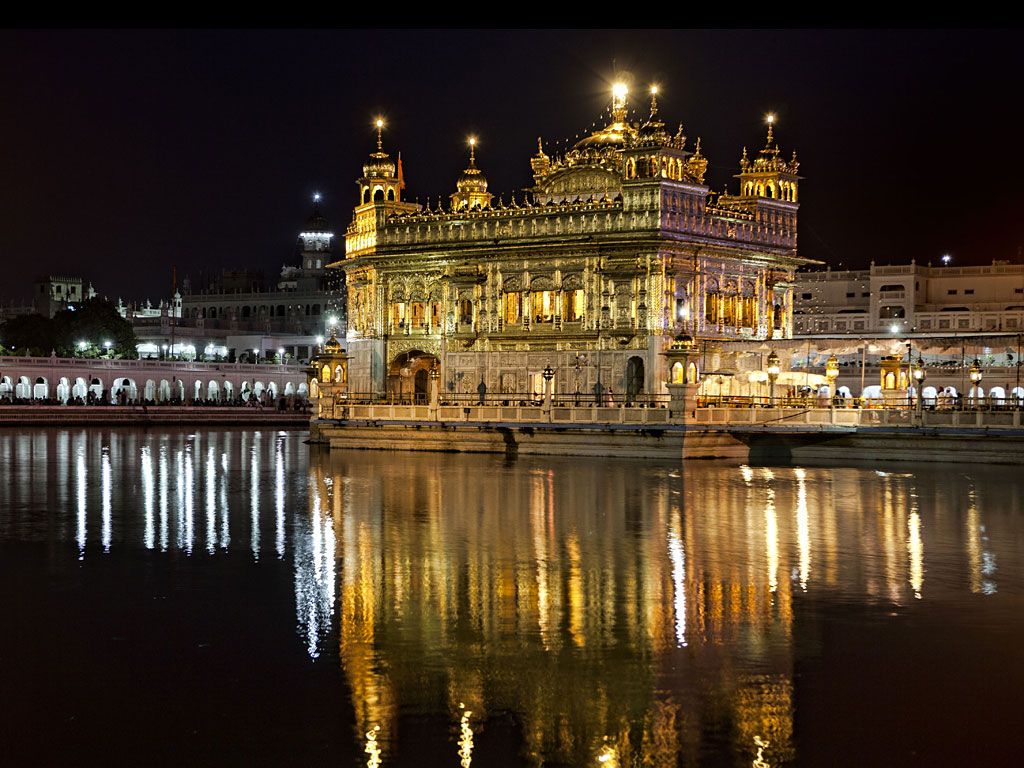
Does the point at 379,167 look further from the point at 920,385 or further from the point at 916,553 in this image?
the point at 916,553

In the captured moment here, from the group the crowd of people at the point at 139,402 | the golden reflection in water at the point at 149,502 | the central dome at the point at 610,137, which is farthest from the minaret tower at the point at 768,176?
the crowd of people at the point at 139,402

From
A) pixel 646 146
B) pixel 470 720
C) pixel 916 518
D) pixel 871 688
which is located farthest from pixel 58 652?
pixel 646 146

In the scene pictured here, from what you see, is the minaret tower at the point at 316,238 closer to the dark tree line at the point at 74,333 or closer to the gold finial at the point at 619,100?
the dark tree line at the point at 74,333

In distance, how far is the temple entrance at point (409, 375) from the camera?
2052 inches

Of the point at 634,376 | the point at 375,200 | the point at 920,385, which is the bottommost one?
the point at 920,385

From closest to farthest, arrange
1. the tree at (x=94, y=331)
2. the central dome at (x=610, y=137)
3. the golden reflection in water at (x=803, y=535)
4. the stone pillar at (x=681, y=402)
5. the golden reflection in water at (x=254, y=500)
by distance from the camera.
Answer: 1. the golden reflection in water at (x=803, y=535)
2. the golden reflection in water at (x=254, y=500)
3. the stone pillar at (x=681, y=402)
4. the central dome at (x=610, y=137)
5. the tree at (x=94, y=331)

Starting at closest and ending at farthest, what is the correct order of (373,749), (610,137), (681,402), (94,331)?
(373,749) → (681,402) → (610,137) → (94,331)

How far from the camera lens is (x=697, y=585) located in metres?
15.0

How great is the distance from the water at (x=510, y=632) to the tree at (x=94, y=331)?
83073 millimetres

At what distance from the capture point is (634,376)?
149 feet

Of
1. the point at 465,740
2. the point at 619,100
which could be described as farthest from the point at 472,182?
the point at 465,740

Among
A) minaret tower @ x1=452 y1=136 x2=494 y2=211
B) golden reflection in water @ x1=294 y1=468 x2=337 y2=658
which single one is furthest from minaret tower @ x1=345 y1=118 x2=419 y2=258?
golden reflection in water @ x1=294 y1=468 x2=337 y2=658

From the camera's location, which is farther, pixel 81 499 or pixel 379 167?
pixel 379 167

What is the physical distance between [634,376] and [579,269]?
4.25 meters
